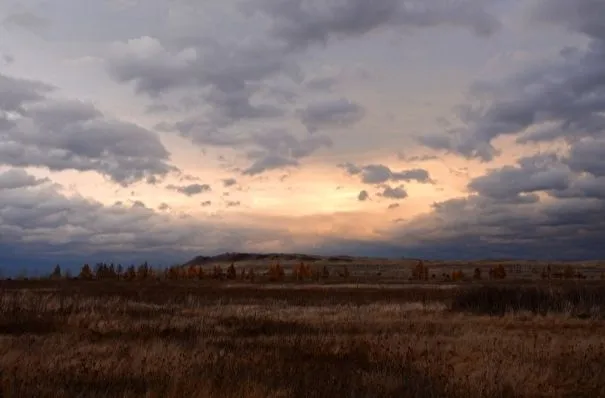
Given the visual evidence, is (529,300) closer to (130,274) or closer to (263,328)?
(263,328)

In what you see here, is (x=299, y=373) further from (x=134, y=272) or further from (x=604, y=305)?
(x=134, y=272)

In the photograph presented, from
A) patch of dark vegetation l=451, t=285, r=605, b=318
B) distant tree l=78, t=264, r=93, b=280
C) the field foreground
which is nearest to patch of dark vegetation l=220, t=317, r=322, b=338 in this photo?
the field foreground

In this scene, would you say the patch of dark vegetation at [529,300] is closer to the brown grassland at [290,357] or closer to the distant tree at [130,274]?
the brown grassland at [290,357]

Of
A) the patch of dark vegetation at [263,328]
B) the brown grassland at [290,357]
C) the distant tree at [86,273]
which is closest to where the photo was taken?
Answer: the brown grassland at [290,357]

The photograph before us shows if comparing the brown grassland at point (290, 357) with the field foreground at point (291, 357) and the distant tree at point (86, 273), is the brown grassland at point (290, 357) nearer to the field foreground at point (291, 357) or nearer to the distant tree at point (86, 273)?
the field foreground at point (291, 357)

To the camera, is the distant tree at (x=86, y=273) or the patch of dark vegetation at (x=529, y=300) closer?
the patch of dark vegetation at (x=529, y=300)

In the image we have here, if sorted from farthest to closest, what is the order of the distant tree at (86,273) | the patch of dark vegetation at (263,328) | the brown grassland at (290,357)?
the distant tree at (86,273) → the patch of dark vegetation at (263,328) → the brown grassland at (290,357)

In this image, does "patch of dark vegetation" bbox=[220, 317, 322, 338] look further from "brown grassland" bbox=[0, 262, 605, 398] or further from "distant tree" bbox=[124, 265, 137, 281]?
"distant tree" bbox=[124, 265, 137, 281]

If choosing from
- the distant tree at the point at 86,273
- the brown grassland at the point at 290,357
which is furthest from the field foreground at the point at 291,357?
the distant tree at the point at 86,273

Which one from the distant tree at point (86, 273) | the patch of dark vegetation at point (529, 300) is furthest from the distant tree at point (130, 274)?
the patch of dark vegetation at point (529, 300)

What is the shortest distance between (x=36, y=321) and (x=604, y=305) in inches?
1051

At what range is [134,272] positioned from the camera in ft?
392

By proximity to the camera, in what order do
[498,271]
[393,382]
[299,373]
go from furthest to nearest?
[498,271] < [299,373] < [393,382]

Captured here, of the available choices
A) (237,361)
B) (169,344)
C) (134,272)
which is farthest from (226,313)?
(134,272)
